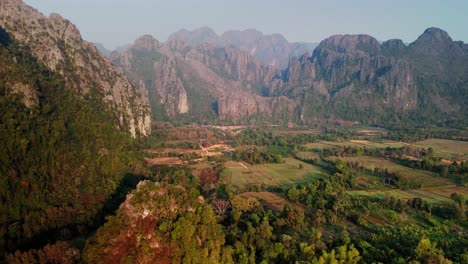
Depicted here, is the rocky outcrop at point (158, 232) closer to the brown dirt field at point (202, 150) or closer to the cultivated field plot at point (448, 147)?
the brown dirt field at point (202, 150)

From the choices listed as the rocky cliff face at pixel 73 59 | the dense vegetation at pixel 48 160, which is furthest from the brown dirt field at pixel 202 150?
the dense vegetation at pixel 48 160

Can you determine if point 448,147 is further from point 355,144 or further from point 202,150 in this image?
point 202,150

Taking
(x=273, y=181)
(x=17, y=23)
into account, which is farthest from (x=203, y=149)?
(x=17, y=23)

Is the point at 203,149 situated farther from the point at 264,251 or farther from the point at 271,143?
the point at 264,251

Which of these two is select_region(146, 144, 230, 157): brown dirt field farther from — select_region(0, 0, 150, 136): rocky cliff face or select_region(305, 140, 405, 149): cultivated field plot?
select_region(305, 140, 405, 149): cultivated field plot

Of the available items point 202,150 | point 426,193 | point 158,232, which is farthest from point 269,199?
point 202,150

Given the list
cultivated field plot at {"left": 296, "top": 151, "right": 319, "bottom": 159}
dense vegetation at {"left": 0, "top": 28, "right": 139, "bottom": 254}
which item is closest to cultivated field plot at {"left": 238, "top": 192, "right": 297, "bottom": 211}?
dense vegetation at {"left": 0, "top": 28, "right": 139, "bottom": 254}
